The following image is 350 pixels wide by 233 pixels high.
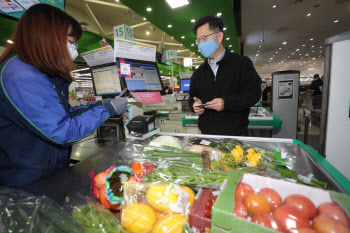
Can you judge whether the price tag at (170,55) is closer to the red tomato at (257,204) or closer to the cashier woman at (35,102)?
the cashier woman at (35,102)

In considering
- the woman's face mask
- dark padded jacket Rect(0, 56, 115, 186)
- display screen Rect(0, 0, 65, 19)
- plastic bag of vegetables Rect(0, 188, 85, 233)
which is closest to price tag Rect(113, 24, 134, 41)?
display screen Rect(0, 0, 65, 19)

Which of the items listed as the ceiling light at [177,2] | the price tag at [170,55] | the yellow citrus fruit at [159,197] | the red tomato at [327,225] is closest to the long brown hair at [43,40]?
the yellow citrus fruit at [159,197]

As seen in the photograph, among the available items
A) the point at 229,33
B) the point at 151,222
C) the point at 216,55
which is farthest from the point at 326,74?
the point at 229,33

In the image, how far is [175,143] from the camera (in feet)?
4.32

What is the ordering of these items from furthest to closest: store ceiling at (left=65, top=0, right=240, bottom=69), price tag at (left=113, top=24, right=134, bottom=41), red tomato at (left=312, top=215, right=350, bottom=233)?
store ceiling at (left=65, top=0, right=240, bottom=69) < price tag at (left=113, top=24, right=134, bottom=41) < red tomato at (left=312, top=215, right=350, bottom=233)

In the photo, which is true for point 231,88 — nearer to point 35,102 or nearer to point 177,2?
point 35,102

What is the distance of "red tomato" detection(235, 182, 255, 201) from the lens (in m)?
0.56

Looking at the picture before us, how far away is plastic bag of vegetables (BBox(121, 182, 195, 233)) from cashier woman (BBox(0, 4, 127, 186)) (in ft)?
1.91

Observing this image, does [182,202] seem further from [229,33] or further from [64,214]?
[229,33]

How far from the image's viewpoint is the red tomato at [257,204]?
520mm

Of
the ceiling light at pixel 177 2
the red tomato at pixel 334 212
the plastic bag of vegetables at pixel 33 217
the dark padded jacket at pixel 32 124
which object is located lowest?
the plastic bag of vegetables at pixel 33 217

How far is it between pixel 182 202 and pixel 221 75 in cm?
156

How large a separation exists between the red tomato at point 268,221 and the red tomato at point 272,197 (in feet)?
0.29

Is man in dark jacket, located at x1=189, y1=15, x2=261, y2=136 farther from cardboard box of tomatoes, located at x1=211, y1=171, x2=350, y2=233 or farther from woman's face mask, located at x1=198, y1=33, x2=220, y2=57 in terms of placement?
cardboard box of tomatoes, located at x1=211, y1=171, x2=350, y2=233
